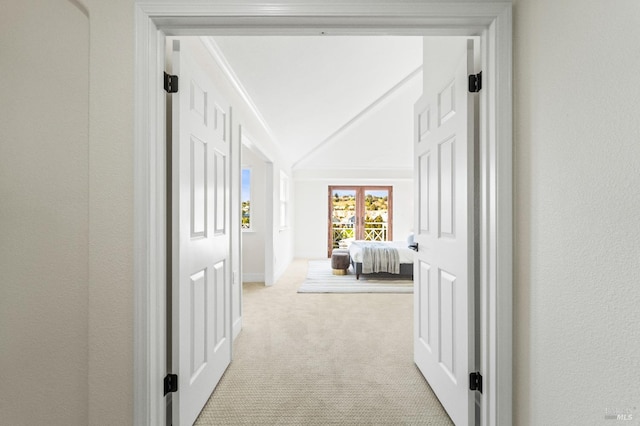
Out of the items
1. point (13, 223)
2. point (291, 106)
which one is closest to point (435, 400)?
point (13, 223)

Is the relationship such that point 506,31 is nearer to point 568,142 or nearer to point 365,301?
point 568,142

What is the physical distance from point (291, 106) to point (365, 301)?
8.58 ft

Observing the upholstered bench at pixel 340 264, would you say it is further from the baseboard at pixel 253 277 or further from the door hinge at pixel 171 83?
the door hinge at pixel 171 83

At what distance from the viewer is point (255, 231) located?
565cm

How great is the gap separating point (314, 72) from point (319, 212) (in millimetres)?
5379

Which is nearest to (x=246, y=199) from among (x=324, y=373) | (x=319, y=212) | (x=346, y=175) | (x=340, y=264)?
(x=340, y=264)

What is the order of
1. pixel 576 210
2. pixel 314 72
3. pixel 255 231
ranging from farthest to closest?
1. pixel 255 231
2. pixel 314 72
3. pixel 576 210

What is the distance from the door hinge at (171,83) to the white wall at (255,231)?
3.99 m

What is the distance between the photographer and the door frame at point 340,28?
1248 mm

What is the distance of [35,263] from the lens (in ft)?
4.30

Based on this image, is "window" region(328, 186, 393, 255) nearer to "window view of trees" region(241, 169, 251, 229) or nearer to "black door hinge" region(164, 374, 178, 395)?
"window view of trees" region(241, 169, 251, 229)

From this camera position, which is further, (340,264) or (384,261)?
(340,264)

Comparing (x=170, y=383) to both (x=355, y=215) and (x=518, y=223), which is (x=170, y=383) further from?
(x=355, y=215)

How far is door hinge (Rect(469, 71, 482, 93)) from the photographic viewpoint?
1.40 metres
